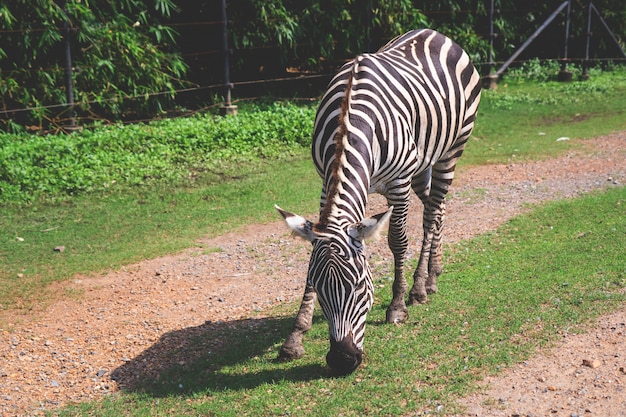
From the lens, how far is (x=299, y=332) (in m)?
5.53

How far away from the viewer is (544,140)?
12.1 metres

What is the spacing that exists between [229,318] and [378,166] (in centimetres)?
198

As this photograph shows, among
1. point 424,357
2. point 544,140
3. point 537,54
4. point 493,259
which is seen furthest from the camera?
point 537,54

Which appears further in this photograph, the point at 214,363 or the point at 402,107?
the point at 402,107

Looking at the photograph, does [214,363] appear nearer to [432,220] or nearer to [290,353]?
[290,353]

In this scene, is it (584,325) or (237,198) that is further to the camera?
(237,198)

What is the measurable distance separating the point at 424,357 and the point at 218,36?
9344 mm

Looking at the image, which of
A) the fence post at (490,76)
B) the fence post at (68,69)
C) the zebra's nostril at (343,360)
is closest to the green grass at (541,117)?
the fence post at (490,76)

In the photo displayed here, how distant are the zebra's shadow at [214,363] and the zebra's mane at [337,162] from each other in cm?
112

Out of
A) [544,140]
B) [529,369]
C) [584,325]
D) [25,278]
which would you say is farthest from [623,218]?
[25,278]

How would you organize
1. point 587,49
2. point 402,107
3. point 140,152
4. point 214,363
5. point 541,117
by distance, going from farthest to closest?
point 587,49 < point 541,117 < point 140,152 < point 402,107 < point 214,363

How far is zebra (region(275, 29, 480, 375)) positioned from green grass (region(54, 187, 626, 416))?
0.23m

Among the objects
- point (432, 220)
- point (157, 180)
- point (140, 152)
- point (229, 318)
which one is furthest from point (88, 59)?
point (432, 220)

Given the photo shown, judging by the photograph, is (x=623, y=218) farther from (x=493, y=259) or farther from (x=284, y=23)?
(x=284, y=23)
